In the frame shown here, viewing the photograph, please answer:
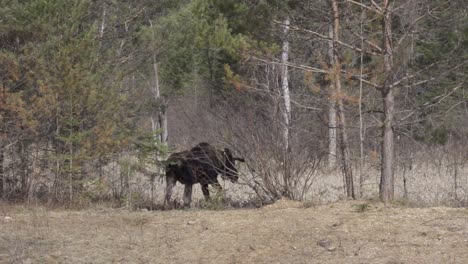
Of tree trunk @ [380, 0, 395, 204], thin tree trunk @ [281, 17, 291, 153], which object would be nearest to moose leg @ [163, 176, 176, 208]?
thin tree trunk @ [281, 17, 291, 153]

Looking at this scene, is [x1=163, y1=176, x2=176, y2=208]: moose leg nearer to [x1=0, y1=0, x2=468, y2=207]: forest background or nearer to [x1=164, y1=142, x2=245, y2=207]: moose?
[x1=164, y1=142, x2=245, y2=207]: moose

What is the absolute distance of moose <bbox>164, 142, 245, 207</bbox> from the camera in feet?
43.4

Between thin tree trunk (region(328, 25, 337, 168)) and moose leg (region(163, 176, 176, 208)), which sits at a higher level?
thin tree trunk (region(328, 25, 337, 168))

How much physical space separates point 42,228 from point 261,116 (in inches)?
173

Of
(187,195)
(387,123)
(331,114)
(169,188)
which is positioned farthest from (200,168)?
(387,123)

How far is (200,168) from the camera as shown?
46.0 feet

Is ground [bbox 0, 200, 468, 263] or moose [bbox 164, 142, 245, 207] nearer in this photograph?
ground [bbox 0, 200, 468, 263]

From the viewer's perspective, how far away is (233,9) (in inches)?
627

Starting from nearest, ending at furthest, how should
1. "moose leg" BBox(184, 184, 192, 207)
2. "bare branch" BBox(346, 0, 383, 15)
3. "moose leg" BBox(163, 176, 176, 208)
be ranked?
"bare branch" BBox(346, 0, 383, 15), "moose leg" BBox(184, 184, 192, 207), "moose leg" BBox(163, 176, 176, 208)

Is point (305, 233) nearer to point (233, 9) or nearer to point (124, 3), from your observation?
point (233, 9)

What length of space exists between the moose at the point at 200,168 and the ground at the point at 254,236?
2.38 metres

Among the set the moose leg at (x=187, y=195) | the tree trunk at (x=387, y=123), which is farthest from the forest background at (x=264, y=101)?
the moose leg at (x=187, y=195)

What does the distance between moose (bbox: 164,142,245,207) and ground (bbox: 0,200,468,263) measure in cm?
238

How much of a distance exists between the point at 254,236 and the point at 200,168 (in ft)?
15.3
